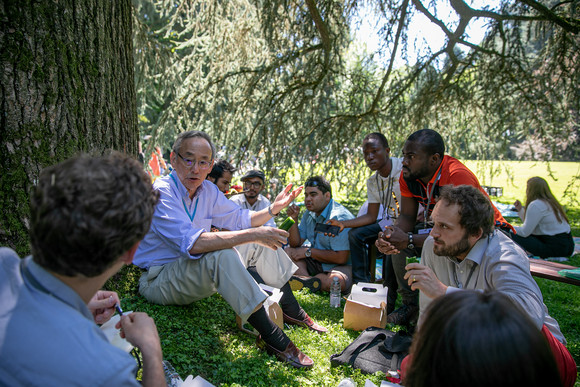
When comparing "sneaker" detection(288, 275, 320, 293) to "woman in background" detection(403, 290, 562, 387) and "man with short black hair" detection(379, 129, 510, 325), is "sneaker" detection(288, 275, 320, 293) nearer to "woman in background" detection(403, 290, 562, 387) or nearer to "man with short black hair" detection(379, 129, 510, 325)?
"man with short black hair" detection(379, 129, 510, 325)

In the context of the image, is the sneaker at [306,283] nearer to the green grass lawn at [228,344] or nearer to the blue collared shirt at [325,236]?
the blue collared shirt at [325,236]

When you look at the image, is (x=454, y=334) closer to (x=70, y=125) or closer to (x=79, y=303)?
(x=79, y=303)

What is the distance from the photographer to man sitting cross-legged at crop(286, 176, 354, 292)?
4.47 m

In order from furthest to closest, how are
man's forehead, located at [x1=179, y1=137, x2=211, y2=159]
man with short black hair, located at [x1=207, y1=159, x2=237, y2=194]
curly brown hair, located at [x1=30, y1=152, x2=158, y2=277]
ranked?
man with short black hair, located at [x1=207, y1=159, x2=237, y2=194] < man's forehead, located at [x1=179, y1=137, x2=211, y2=159] < curly brown hair, located at [x1=30, y1=152, x2=158, y2=277]

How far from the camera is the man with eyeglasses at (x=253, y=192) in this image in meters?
5.32

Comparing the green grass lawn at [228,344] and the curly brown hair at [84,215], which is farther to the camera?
the green grass lawn at [228,344]

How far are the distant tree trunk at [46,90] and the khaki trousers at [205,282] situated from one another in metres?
0.95

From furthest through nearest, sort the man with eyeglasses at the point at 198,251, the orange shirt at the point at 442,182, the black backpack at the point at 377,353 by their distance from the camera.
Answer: the orange shirt at the point at 442,182, the black backpack at the point at 377,353, the man with eyeglasses at the point at 198,251

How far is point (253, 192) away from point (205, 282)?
8.93ft

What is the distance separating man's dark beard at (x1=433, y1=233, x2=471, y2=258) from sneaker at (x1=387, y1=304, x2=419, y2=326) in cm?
141

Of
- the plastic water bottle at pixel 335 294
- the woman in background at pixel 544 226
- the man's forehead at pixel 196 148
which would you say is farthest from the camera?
the woman in background at pixel 544 226

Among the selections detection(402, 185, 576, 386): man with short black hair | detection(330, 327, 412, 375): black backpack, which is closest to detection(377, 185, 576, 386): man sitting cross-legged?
detection(402, 185, 576, 386): man with short black hair

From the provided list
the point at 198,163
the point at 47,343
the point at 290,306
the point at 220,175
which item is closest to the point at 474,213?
the point at 290,306

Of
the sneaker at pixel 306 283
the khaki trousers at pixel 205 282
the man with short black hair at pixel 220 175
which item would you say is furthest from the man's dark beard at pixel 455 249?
the man with short black hair at pixel 220 175
